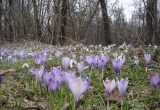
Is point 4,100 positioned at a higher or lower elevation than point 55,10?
lower

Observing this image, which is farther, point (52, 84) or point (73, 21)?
point (73, 21)

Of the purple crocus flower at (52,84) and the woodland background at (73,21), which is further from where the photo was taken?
the woodland background at (73,21)

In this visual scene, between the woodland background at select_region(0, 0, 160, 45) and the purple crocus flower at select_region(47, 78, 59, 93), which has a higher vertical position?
the woodland background at select_region(0, 0, 160, 45)

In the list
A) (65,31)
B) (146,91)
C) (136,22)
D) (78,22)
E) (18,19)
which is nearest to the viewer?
(146,91)

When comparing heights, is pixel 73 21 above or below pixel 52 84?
above

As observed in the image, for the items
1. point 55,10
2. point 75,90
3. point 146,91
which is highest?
point 55,10

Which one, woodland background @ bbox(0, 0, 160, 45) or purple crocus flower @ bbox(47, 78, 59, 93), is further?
woodland background @ bbox(0, 0, 160, 45)

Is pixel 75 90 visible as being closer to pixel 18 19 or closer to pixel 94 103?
pixel 94 103

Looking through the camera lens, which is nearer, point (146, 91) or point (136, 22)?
point (146, 91)

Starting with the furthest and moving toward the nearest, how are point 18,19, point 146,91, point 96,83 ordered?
point 18,19 → point 96,83 → point 146,91

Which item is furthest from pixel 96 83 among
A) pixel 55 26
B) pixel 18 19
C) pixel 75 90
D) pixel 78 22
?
pixel 18 19

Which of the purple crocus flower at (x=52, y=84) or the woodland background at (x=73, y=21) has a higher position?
the woodland background at (x=73, y=21)

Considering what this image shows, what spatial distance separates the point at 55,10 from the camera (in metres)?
11.3

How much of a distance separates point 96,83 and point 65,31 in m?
11.1
